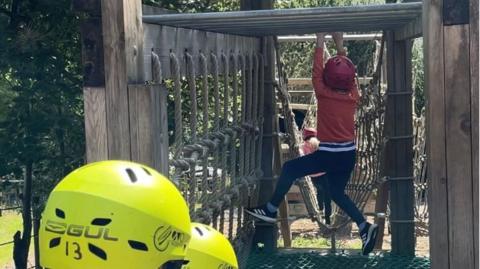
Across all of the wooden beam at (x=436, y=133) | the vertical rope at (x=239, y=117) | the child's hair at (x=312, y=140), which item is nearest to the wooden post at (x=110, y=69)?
the wooden beam at (x=436, y=133)

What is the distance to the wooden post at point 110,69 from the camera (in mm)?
2926

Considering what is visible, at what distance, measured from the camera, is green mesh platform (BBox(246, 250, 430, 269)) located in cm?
500

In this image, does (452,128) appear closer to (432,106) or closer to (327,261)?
(432,106)

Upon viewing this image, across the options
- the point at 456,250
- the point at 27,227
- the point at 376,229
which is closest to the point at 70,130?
the point at 27,227

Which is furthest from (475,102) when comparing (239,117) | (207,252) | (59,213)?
(239,117)

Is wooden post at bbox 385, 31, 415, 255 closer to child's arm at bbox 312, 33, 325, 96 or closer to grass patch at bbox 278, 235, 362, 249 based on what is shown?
child's arm at bbox 312, 33, 325, 96

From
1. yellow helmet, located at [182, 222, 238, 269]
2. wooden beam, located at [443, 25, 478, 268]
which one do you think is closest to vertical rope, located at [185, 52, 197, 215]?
yellow helmet, located at [182, 222, 238, 269]

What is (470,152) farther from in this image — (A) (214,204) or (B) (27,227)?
(B) (27,227)

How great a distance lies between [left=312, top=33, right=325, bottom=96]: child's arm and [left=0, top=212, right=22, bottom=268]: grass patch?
4494 millimetres

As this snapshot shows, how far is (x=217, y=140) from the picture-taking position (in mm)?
4137

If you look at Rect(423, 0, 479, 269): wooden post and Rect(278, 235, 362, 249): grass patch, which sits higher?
Rect(423, 0, 479, 269): wooden post

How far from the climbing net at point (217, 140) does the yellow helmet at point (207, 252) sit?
570 mm

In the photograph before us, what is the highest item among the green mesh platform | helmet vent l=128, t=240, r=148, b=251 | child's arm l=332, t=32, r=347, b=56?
child's arm l=332, t=32, r=347, b=56

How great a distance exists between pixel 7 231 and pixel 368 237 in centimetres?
619
